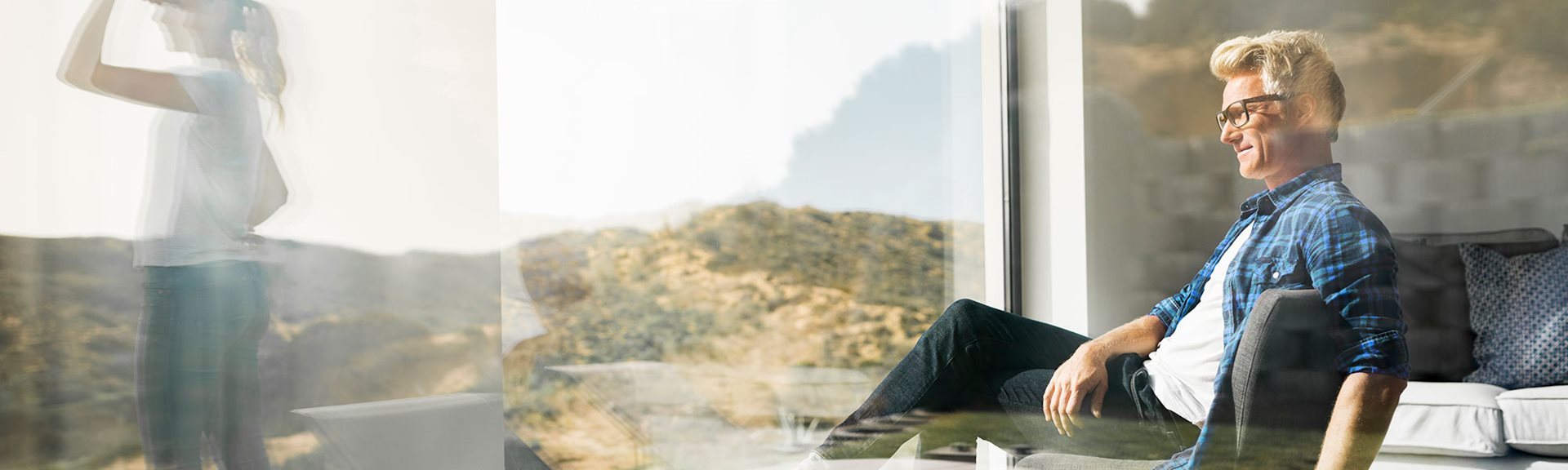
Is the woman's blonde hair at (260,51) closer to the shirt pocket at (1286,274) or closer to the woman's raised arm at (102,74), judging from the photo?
the woman's raised arm at (102,74)

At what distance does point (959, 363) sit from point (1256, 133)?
632mm

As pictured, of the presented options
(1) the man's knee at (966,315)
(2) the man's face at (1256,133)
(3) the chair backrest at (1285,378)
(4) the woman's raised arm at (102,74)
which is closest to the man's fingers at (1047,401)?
(1) the man's knee at (966,315)

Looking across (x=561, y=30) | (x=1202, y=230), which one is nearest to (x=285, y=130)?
(x=561, y=30)

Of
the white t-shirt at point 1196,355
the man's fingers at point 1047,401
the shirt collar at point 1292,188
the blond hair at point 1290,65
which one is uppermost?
the blond hair at point 1290,65

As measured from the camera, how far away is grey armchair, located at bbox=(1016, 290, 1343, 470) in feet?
3.87

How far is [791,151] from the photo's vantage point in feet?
5.31

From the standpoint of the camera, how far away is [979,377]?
1454 millimetres

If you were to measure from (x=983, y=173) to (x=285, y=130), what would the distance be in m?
1.37

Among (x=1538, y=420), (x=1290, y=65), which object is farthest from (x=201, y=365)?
(x=1538, y=420)

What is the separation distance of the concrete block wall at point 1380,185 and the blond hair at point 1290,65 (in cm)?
7

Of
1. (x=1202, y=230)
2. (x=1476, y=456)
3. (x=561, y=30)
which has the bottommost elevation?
(x=1476, y=456)

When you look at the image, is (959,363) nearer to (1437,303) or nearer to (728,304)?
(728,304)

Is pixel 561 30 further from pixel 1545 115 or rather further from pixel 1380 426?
pixel 1545 115

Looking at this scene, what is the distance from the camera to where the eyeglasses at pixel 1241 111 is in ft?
4.95
